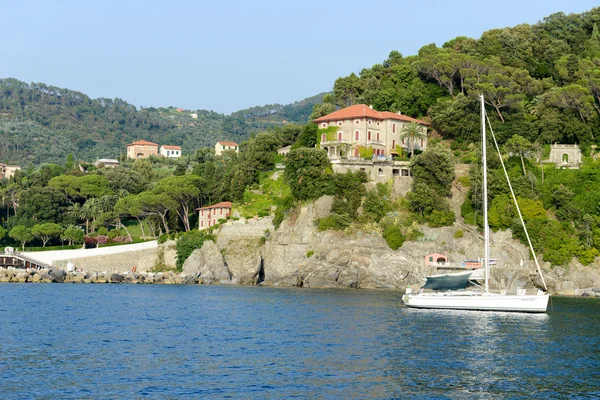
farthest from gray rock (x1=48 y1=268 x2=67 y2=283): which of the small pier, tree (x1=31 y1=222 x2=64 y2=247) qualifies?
tree (x1=31 y1=222 x2=64 y2=247)

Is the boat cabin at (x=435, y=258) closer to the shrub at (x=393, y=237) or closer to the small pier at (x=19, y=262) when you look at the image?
the shrub at (x=393, y=237)

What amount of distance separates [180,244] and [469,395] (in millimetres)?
59488

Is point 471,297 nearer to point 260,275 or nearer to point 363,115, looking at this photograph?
point 260,275

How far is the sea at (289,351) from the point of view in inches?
1078

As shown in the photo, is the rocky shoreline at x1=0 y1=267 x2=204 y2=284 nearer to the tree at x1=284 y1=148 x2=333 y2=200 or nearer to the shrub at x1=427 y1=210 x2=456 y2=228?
the tree at x1=284 y1=148 x2=333 y2=200

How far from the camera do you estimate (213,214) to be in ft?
300

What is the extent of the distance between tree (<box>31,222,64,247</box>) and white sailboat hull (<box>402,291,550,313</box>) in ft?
186

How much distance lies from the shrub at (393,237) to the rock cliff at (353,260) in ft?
1.58

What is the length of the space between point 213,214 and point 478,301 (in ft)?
148

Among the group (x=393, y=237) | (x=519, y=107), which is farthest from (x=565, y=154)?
(x=393, y=237)

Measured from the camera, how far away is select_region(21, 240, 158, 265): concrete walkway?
285 ft

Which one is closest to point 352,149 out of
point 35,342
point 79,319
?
point 79,319

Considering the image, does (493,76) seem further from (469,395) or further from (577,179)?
(469,395)

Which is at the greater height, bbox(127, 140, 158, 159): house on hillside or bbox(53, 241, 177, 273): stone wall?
bbox(127, 140, 158, 159): house on hillside
